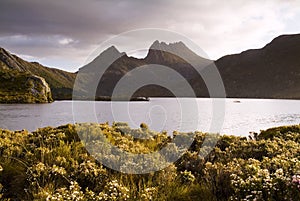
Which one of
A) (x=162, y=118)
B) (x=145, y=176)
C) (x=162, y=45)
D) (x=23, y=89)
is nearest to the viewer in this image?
(x=145, y=176)

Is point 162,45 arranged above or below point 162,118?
above

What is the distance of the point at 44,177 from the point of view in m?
7.49

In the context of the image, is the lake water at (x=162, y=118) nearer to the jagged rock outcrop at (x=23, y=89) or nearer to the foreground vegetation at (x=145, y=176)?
the foreground vegetation at (x=145, y=176)

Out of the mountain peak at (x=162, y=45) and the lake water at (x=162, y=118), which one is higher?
the mountain peak at (x=162, y=45)

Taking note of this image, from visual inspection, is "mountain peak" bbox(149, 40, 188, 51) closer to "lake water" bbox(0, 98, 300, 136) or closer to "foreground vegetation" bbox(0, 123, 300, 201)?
"foreground vegetation" bbox(0, 123, 300, 201)

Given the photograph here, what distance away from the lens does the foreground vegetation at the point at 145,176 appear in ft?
20.0

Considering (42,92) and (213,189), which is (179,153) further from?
(42,92)

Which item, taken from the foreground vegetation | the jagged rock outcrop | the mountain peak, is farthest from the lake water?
the jagged rock outcrop

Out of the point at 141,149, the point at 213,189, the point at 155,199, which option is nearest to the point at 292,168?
the point at 213,189

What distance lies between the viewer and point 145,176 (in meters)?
8.16

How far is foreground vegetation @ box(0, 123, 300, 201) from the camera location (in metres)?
6.10

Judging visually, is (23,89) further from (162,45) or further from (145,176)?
(145,176)

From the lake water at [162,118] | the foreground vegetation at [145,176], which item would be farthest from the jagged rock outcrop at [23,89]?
the foreground vegetation at [145,176]

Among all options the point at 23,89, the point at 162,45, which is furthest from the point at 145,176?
the point at 23,89
